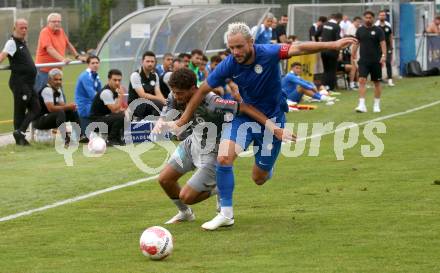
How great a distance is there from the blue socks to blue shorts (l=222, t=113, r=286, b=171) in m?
0.31

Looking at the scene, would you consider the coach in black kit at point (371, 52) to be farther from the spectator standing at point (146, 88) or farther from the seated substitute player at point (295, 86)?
the spectator standing at point (146, 88)

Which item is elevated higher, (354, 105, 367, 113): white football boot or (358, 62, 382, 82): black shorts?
(358, 62, 382, 82): black shorts

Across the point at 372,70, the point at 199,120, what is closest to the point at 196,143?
the point at 199,120

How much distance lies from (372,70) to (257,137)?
44.0 feet

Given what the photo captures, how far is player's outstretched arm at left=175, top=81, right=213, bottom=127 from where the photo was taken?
10.1 metres

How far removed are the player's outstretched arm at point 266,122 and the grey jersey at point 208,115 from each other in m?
0.09

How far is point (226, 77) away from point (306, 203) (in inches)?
82.3

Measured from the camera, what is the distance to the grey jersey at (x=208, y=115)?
10.3m

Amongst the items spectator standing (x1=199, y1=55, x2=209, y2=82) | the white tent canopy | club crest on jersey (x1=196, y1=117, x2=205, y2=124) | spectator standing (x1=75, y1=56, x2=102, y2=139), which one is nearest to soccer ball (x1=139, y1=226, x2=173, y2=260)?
club crest on jersey (x1=196, y1=117, x2=205, y2=124)

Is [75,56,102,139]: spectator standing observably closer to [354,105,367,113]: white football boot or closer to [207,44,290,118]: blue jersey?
[354,105,367,113]: white football boot

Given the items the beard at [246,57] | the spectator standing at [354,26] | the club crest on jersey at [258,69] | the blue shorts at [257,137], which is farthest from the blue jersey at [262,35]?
the beard at [246,57]

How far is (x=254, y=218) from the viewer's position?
10.8 metres

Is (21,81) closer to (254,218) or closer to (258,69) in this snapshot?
(254,218)

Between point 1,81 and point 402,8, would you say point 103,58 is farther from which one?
point 402,8
